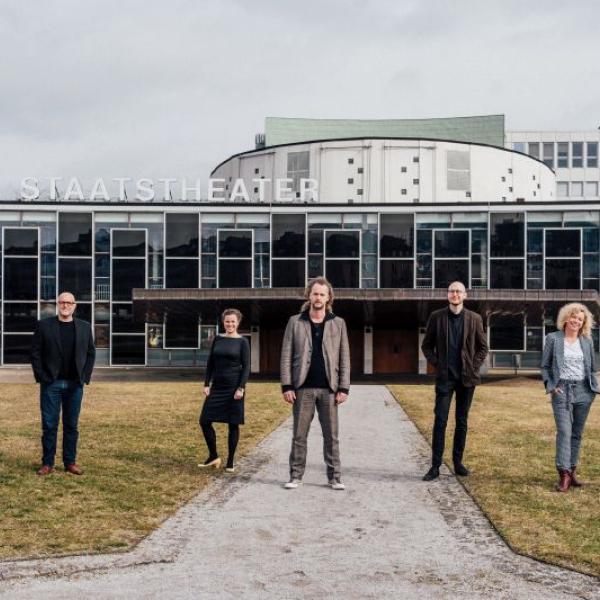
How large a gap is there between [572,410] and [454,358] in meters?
1.52

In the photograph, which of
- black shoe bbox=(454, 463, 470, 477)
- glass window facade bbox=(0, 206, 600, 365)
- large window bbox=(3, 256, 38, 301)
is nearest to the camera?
black shoe bbox=(454, 463, 470, 477)

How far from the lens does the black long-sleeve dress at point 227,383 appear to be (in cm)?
1097

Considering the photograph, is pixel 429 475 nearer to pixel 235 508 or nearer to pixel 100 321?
pixel 235 508

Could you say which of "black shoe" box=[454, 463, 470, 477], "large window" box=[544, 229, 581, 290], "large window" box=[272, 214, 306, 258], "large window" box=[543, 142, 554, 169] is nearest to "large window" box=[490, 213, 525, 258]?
"large window" box=[544, 229, 581, 290]

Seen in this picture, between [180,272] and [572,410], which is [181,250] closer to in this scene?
[180,272]

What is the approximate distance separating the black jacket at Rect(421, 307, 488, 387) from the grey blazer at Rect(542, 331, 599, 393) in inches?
30.0

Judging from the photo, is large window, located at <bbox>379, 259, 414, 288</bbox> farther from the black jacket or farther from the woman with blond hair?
the woman with blond hair

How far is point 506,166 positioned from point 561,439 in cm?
5636

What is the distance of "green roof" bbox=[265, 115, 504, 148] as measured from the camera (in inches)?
3110

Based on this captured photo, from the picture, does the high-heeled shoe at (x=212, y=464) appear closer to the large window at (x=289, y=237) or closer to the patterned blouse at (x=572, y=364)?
the patterned blouse at (x=572, y=364)

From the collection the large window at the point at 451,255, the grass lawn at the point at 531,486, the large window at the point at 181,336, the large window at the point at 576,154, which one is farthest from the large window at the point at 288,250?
the large window at the point at 576,154

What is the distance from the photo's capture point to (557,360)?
1015 centimetres

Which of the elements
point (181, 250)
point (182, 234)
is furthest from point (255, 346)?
point (182, 234)

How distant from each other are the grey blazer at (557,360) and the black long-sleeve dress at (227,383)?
377 centimetres
